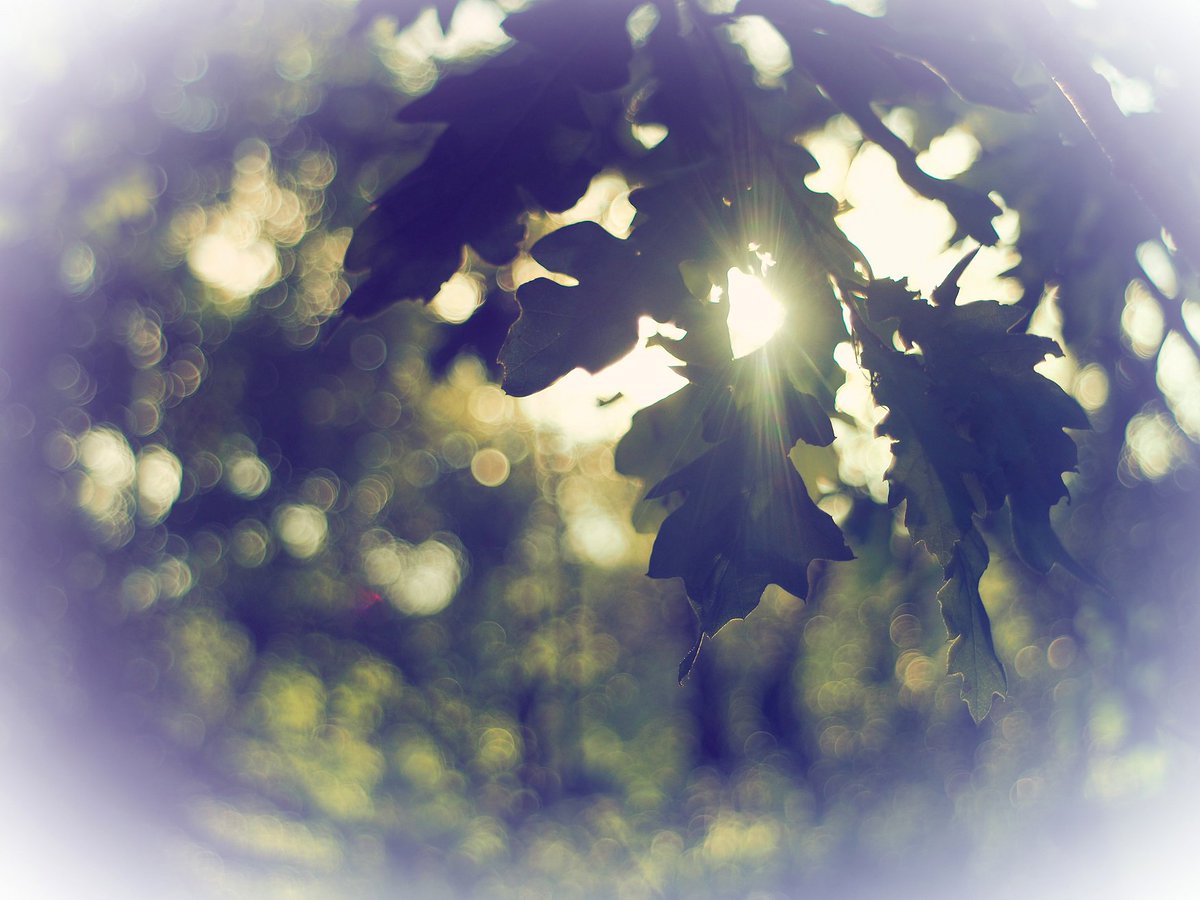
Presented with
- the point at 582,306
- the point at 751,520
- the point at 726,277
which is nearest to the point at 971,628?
the point at 751,520

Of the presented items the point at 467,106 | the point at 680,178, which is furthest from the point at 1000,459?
the point at 467,106

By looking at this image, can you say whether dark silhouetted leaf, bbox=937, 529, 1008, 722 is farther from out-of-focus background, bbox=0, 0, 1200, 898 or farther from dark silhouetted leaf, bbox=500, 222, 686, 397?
out-of-focus background, bbox=0, 0, 1200, 898

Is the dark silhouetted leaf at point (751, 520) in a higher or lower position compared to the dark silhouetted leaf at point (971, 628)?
higher

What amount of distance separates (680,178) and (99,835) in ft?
64.0

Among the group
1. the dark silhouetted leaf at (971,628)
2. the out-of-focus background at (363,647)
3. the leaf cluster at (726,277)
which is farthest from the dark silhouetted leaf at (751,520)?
the out-of-focus background at (363,647)

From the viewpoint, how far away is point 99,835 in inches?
631

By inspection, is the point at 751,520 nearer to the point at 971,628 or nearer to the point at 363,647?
the point at 971,628

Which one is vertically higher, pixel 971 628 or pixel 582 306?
pixel 582 306

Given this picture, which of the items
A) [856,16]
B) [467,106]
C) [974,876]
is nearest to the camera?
[467,106]

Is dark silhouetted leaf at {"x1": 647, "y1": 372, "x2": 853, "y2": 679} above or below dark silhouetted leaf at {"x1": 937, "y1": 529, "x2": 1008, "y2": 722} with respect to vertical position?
above

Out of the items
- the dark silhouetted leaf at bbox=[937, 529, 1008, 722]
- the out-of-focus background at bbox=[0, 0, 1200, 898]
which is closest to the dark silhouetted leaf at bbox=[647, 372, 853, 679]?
the dark silhouetted leaf at bbox=[937, 529, 1008, 722]

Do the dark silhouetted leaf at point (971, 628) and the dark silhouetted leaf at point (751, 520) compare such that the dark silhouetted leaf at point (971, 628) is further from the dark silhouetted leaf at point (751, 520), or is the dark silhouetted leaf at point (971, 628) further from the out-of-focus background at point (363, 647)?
the out-of-focus background at point (363, 647)

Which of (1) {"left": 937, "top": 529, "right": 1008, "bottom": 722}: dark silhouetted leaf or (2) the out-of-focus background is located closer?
(1) {"left": 937, "top": 529, "right": 1008, "bottom": 722}: dark silhouetted leaf

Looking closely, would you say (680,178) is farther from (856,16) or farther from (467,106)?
(856,16)
